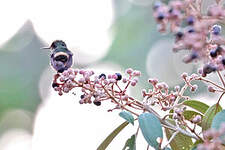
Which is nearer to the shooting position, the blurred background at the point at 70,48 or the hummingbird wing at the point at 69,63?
the hummingbird wing at the point at 69,63

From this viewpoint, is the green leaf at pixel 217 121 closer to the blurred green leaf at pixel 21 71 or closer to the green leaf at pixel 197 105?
the green leaf at pixel 197 105

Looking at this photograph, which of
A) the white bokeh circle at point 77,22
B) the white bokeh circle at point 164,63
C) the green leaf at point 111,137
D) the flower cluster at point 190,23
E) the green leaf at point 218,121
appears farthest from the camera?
the white bokeh circle at point 77,22

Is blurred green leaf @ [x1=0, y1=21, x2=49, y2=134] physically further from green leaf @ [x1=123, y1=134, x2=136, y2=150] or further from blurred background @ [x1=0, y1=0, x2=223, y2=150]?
green leaf @ [x1=123, y1=134, x2=136, y2=150]

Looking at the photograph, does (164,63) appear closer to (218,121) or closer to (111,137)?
(111,137)

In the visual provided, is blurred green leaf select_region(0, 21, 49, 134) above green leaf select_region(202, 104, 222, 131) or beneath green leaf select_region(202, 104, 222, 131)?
above

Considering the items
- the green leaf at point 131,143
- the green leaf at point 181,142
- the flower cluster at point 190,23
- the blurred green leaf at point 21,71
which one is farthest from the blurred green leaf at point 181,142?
the blurred green leaf at point 21,71

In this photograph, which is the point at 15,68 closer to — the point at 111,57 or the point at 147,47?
the point at 111,57

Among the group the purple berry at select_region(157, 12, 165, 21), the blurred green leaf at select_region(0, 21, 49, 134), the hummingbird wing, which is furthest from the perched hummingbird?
the blurred green leaf at select_region(0, 21, 49, 134)
